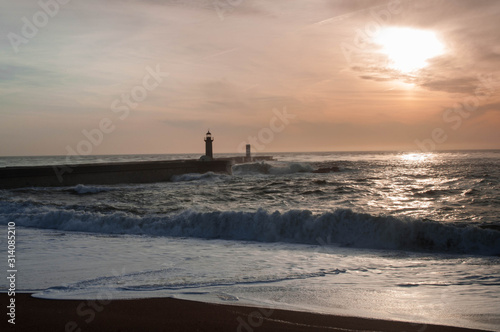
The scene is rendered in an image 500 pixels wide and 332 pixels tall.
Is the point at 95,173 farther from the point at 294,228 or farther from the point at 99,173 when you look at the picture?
the point at 294,228

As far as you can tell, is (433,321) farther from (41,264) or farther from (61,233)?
(61,233)

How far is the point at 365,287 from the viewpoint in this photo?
5465 millimetres

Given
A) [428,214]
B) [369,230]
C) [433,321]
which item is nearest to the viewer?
[433,321]

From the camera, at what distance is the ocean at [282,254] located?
16.2ft

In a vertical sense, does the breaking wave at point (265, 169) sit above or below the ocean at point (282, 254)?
above

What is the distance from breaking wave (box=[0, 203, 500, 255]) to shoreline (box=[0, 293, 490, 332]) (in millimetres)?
5584

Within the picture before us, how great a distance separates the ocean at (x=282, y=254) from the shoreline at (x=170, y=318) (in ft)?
0.77

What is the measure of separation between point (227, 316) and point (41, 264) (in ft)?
12.9

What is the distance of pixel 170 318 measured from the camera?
4.10 meters

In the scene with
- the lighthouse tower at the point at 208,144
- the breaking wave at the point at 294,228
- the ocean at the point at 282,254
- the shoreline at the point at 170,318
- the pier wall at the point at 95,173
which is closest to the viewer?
the shoreline at the point at 170,318

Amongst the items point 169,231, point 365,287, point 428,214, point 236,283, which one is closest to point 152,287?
point 236,283

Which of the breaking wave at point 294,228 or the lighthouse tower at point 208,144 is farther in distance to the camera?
the lighthouse tower at point 208,144

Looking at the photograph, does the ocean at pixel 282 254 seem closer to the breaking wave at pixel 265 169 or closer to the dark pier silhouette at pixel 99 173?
the dark pier silhouette at pixel 99 173

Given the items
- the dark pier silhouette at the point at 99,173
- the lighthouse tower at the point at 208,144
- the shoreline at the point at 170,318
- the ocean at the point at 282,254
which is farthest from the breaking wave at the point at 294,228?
the lighthouse tower at the point at 208,144
